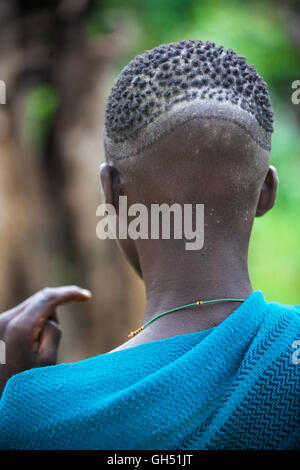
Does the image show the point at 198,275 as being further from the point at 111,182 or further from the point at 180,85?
the point at 180,85

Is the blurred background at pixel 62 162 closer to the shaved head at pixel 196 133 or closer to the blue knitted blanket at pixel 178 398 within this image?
the shaved head at pixel 196 133

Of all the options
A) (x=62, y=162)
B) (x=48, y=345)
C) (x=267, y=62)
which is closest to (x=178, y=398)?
(x=48, y=345)

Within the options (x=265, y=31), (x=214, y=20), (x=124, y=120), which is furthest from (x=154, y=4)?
(x=124, y=120)

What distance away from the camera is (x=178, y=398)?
4.27 feet

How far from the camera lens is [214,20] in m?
6.06

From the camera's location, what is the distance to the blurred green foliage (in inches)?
238

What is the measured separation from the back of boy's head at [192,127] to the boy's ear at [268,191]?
0.23ft

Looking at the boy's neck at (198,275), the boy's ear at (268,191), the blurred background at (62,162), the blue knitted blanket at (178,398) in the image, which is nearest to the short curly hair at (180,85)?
the boy's ear at (268,191)

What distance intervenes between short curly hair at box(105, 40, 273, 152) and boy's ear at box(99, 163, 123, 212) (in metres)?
0.08

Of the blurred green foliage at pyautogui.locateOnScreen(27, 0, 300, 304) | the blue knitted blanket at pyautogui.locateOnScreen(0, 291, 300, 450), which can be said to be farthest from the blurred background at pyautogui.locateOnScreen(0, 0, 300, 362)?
the blue knitted blanket at pyautogui.locateOnScreen(0, 291, 300, 450)

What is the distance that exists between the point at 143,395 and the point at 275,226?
17.1 ft

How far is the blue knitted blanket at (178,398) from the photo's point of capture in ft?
4.23

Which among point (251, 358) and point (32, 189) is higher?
point (32, 189)
